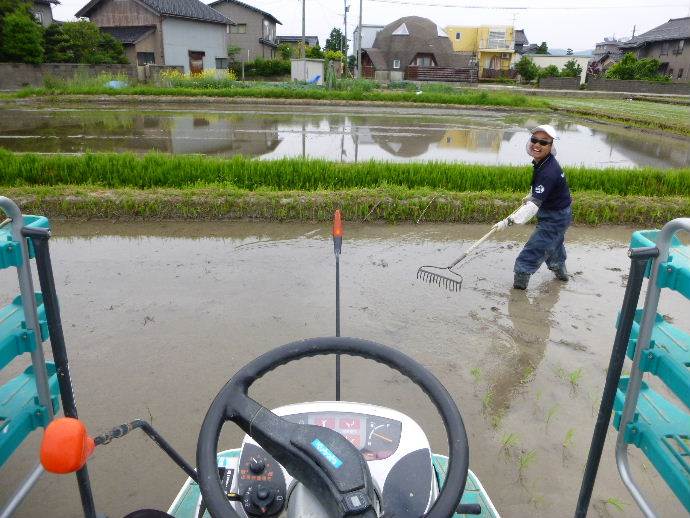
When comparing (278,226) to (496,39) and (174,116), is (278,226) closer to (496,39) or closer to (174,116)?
(174,116)

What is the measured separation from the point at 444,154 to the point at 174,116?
9.06m

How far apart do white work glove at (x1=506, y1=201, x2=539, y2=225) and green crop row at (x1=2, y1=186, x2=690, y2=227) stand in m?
1.94

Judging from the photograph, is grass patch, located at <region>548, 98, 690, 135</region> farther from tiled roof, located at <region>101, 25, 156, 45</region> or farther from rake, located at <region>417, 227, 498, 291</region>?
tiled roof, located at <region>101, 25, 156, 45</region>

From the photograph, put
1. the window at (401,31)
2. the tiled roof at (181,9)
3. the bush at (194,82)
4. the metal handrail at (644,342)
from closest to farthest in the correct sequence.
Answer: the metal handrail at (644,342) → the bush at (194,82) → the tiled roof at (181,9) → the window at (401,31)

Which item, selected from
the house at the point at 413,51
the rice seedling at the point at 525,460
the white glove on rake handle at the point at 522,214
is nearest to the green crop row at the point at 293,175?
the white glove on rake handle at the point at 522,214

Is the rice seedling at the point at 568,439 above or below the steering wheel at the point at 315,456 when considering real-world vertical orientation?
below

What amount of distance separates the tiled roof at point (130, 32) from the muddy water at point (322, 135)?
1176 centimetres

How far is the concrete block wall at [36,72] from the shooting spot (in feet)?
70.6

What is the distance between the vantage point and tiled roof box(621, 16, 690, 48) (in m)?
33.2

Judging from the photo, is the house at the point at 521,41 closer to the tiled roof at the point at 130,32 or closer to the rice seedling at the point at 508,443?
the tiled roof at the point at 130,32

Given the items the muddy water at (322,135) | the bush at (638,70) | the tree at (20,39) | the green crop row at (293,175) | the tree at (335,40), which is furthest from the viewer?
the tree at (335,40)

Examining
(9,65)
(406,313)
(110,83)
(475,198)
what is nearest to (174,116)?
(110,83)

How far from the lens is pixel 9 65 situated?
2134cm

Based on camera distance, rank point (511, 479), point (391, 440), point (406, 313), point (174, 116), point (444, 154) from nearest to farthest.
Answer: point (391, 440)
point (511, 479)
point (406, 313)
point (444, 154)
point (174, 116)
